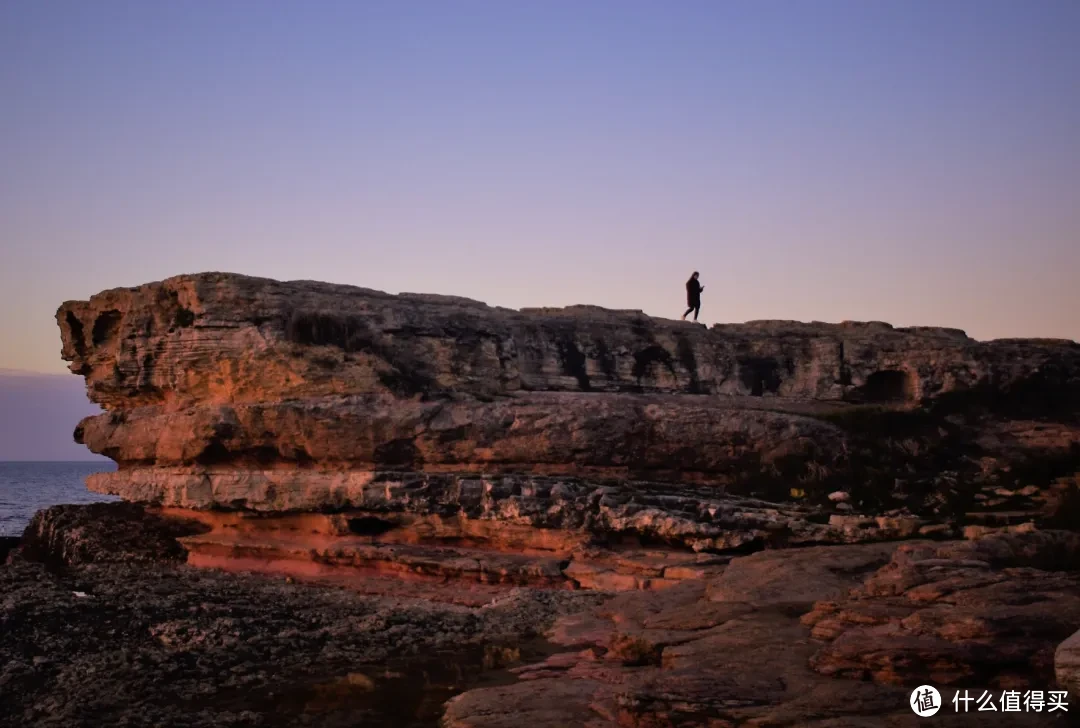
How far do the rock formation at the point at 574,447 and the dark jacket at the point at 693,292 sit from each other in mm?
890

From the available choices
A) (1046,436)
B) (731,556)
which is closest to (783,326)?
(1046,436)

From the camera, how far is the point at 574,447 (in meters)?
23.4

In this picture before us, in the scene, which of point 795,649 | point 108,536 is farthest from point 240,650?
point 108,536

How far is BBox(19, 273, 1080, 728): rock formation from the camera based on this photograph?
1898cm

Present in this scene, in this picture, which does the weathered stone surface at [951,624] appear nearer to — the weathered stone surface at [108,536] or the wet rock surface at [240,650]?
the wet rock surface at [240,650]

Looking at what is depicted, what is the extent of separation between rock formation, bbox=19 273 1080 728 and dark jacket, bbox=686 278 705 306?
89 cm

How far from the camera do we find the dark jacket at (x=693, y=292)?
29123 mm

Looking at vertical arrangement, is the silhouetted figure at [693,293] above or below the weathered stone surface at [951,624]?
above

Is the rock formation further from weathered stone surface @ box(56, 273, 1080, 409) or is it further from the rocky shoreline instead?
the rocky shoreline

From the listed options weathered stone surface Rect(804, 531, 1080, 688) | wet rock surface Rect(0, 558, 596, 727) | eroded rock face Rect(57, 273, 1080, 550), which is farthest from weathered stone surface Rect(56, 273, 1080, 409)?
weathered stone surface Rect(804, 531, 1080, 688)

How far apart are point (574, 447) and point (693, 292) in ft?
25.6

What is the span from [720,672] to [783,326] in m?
20.0

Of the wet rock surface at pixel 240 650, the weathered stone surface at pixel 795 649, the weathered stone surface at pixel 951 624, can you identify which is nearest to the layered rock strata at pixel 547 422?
the wet rock surface at pixel 240 650

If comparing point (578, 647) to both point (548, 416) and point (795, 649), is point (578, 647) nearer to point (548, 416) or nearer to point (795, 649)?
point (795, 649)
